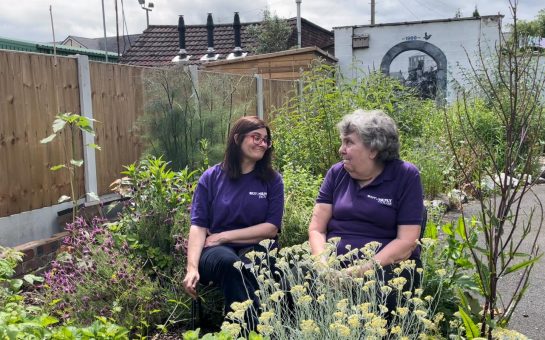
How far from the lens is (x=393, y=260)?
9.48 ft

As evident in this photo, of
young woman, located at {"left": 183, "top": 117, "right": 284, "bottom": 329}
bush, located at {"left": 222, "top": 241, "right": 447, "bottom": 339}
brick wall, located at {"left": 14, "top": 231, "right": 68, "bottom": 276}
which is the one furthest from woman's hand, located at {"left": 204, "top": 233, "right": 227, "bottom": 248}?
brick wall, located at {"left": 14, "top": 231, "right": 68, "bottom": 276}

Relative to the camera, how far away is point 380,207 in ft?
10.0

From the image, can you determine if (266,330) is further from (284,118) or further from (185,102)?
(284,118)

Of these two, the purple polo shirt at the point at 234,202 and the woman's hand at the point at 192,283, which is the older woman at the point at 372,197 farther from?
the woman's hand at the point at 192,283

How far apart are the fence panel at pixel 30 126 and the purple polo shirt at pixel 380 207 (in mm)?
2814

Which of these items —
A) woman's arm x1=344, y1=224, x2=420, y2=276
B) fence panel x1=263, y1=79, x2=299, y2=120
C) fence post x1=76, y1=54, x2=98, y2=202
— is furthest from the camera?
fence panel x1=263, y1=79, x2=299, y2=120

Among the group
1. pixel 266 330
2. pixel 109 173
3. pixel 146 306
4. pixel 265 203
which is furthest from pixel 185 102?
pixel 266 330

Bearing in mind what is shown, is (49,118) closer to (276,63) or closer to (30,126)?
(30,126)

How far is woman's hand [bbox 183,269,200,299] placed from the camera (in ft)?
9.85

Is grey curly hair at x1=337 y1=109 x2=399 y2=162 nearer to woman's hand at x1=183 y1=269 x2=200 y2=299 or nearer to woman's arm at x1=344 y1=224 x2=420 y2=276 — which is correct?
woman's arm at x1=344 y1=224 x2=420 y2=276

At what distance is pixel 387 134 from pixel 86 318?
199 centimetres

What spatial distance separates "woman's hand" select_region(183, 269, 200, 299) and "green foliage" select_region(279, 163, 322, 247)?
1.01 m

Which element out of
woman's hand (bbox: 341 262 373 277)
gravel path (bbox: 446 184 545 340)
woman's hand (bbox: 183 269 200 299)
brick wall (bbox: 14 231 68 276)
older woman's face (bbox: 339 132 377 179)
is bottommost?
gravel path (bbox: 446 184 545 340)

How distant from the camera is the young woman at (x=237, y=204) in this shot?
10.6ft
